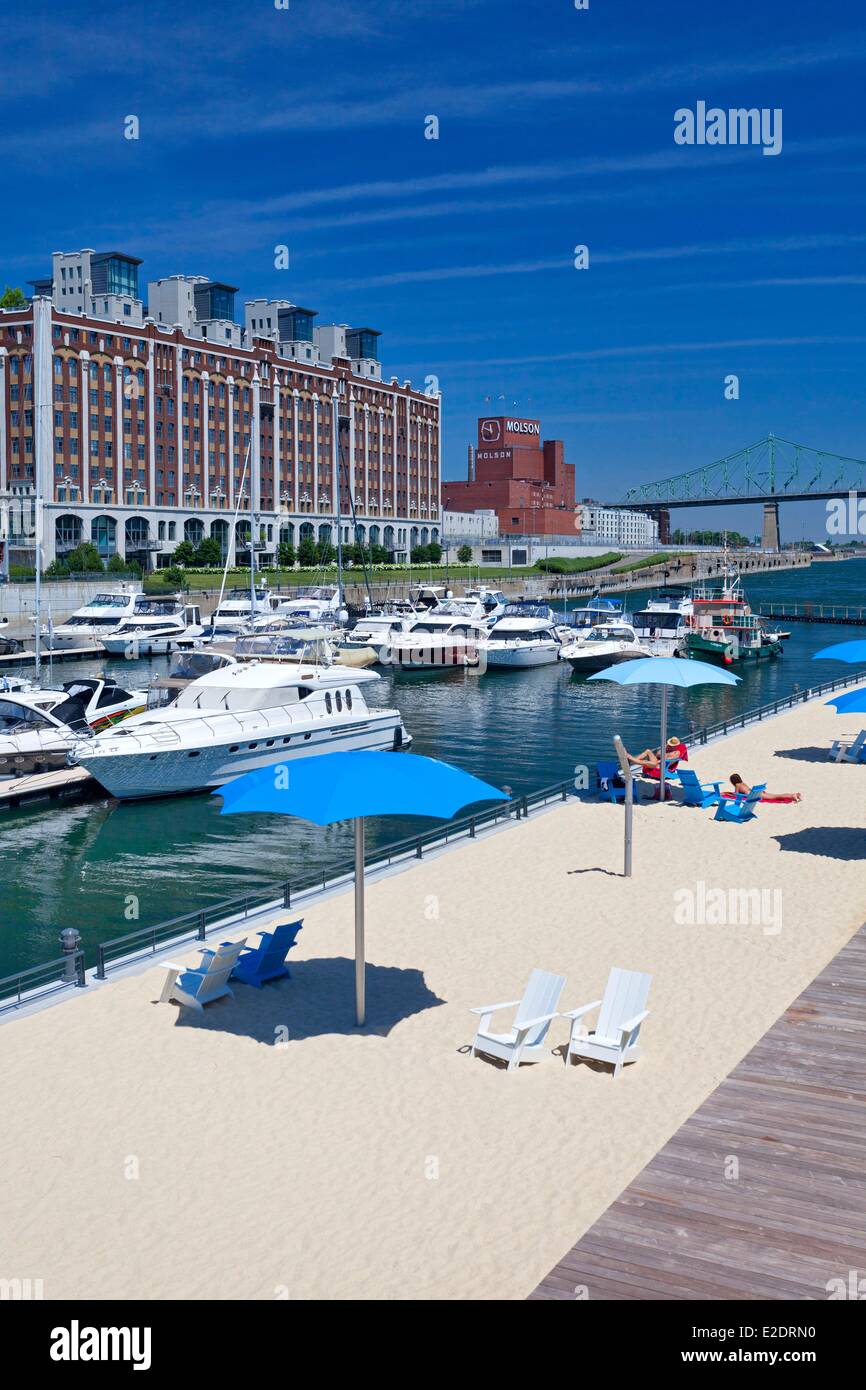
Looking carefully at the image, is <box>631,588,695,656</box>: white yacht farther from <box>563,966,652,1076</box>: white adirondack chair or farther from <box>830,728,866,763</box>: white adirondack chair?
<box>563,966,652,1076</box>: white adirondack chair

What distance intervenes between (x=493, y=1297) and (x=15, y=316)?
356 ft

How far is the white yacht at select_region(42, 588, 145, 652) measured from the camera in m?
70.0

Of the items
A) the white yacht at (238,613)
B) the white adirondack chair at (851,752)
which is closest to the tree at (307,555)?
the white yacht at (238,613)

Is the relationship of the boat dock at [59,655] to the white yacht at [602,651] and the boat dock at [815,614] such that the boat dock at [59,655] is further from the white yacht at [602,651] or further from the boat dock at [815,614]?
the boat dock at [815,614]

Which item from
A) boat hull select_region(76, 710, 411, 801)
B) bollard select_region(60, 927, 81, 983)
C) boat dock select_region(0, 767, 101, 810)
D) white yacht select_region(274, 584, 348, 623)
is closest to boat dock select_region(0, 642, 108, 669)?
white yacht select_region(274, 584, 348, 623)

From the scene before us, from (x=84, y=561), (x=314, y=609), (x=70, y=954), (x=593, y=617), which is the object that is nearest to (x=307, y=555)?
(x=84, y=561)

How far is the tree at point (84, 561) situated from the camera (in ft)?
304

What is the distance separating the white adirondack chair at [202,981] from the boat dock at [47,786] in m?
17.5

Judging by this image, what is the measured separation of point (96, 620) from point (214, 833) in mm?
48571

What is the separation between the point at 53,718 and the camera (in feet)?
Answer: 106

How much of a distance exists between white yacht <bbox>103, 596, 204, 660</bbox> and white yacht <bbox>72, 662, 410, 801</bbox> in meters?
33.1

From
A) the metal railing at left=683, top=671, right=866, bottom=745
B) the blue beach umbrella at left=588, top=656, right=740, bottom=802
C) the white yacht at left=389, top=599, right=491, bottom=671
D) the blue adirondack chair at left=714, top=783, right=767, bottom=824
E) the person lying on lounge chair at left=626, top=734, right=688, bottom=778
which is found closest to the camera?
the blue beach umbrella at left=588, top=656, right=740, bottom=802

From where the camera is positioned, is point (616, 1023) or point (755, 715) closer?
point (616, 1023)

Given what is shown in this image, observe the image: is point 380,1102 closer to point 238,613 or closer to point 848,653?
point 848,653
